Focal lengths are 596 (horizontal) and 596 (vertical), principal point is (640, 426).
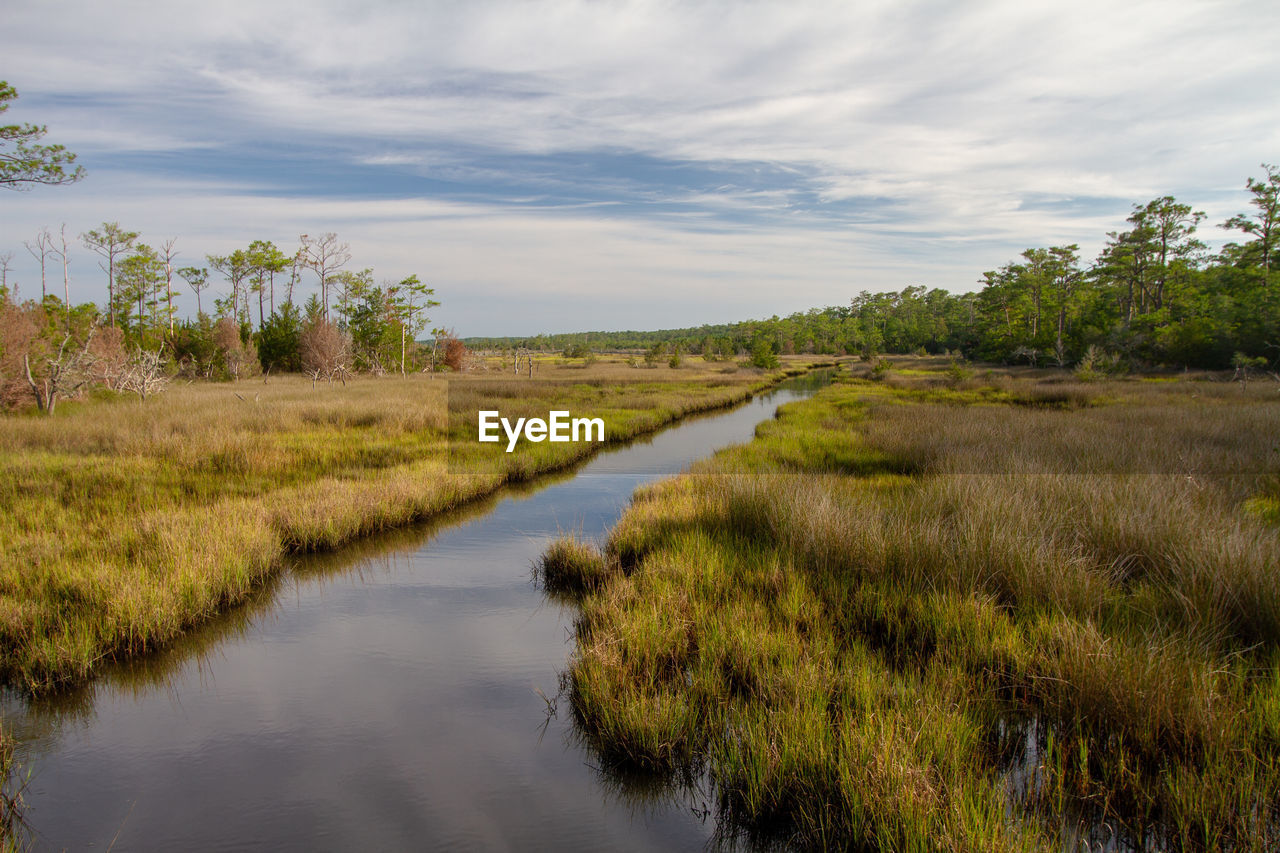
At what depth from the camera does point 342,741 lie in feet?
17.0

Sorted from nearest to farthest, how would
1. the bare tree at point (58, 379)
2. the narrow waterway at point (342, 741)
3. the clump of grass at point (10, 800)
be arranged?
the clump of grass at point (10, 800), the narrow waterway at point (342, 741), the bare tree at point (58, 379)

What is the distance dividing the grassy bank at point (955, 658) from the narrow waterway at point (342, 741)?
0.56 m

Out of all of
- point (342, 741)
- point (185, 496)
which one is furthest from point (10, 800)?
A: point (185, 496)

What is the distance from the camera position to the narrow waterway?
4.21 meters

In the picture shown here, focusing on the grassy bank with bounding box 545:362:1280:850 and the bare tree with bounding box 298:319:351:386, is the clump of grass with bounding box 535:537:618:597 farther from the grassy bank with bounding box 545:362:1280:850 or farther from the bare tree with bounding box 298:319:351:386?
the bare tree with bounding box 298:319:351:386

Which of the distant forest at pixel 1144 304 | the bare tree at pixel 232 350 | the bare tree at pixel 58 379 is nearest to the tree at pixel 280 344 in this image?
the bare tree at pixel 232 350

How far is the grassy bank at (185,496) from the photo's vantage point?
6.52 metres

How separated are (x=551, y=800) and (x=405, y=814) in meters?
Result: 1.06

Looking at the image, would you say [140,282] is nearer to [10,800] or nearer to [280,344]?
[280,344]

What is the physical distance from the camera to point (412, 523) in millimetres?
12055

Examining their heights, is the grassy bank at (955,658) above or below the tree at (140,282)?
below

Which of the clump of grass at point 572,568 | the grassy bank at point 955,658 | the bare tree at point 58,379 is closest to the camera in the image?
the grassy bank at point 955,658

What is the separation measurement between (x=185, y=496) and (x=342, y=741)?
8.44 metres

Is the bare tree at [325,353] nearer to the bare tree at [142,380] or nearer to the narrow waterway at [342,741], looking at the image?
the bare tree at [142,380]
